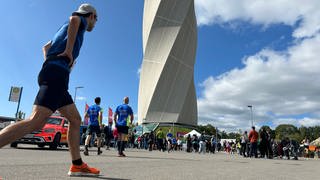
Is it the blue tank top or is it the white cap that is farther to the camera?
the white cap

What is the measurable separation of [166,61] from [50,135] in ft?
151

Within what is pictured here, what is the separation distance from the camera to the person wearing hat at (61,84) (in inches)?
125

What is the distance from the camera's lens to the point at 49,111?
3.29 meters

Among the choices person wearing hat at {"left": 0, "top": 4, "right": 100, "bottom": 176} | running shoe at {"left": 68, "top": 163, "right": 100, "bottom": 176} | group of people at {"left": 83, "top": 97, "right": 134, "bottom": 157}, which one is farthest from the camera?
group of people at {"left": 83, "top": 97, "right": 134, "bottom": 157}

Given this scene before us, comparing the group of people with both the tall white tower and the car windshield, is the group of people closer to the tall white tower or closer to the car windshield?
the car windshield

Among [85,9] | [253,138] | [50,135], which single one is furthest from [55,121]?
[85,9]

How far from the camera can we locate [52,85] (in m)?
3.33

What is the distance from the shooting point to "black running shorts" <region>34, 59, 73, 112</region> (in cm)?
327

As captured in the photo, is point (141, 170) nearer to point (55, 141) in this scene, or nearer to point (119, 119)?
point (119, 119)

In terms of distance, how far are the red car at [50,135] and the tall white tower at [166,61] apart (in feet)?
147

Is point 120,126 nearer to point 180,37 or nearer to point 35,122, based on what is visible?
point 35,122

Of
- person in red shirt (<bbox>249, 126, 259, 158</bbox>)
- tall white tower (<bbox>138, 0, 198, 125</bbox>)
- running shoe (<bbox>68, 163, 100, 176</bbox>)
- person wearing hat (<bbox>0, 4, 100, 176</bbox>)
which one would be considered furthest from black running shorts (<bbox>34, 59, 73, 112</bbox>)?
tall white tower (<bbox>138, 0, 198, 125</bbox>)

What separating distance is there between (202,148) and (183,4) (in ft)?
125

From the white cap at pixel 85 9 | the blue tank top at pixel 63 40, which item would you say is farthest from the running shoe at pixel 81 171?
the white cap at pixel 85 9
